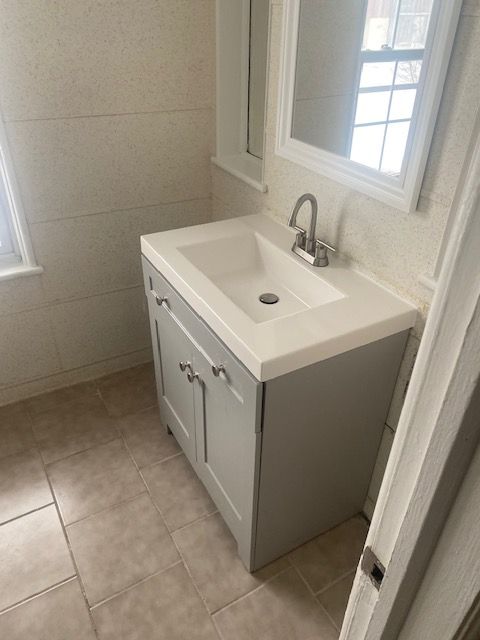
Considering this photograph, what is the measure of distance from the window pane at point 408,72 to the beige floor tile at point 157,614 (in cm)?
160

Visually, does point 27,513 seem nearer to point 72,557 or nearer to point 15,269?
point 72,557

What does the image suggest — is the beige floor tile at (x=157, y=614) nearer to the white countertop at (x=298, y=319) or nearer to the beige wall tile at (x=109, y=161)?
the white countertop at (x=298, y=319)

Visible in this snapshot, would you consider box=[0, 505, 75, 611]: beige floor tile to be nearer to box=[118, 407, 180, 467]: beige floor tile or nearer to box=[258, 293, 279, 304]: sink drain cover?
box=[118, 407, 180, 467]: beige floor tile

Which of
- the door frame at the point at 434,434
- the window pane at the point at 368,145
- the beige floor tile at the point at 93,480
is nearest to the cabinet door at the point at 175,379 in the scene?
the beige floor tile at the point at 93,480

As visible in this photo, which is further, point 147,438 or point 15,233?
point 147,438


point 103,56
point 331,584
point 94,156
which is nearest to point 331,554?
point 331,584

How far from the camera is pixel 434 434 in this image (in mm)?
463

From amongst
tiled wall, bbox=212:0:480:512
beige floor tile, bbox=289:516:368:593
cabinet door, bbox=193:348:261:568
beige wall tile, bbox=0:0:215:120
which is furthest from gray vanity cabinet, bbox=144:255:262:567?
beige wall tile, bbox=0:0:215:120

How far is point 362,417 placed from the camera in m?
1.41

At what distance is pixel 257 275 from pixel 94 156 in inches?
33.6

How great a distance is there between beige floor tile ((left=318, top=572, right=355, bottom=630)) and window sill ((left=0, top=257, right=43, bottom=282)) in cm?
163

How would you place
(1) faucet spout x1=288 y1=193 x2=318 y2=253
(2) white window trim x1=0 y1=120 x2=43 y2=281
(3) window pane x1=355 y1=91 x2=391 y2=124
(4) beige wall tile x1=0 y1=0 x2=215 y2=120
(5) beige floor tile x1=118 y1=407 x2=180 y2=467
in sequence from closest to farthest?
(3) window pane x1=355 y1=91 x2=391 y2=124 < (1) faucet spout x1=288 y1=193 x2=318 y2=253 < (4) beige wall tile x1=0 y1=0 x2=215 y2=120 < (2) white window trim x1=0 y1=120 x2=43 y2=281 < (5) beige floor tile x1=118 y1=407 x2=180 y2=467

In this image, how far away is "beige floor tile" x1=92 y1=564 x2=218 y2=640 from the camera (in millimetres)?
1412

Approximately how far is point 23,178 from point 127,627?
5.27ft
